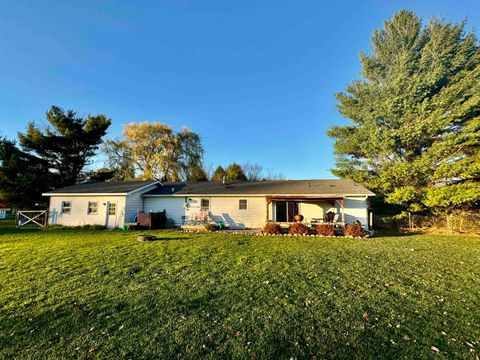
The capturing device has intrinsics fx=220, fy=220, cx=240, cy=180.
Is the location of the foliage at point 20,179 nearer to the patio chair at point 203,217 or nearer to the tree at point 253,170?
the patio chair at point 203,217

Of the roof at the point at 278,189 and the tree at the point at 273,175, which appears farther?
the tree at the point at 273,175

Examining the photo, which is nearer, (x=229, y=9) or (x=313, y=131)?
(x=229, y=9)

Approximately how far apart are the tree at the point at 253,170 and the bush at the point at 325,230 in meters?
25.1

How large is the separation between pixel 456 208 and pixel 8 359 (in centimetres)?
1981

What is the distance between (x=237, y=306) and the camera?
3.90 metres

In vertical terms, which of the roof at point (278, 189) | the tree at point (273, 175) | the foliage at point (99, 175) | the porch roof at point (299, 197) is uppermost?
the tree at point (273, 175)

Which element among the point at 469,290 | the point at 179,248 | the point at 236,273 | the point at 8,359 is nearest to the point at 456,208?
the point at 469,290

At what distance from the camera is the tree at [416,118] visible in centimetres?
1334

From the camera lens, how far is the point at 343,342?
292cm

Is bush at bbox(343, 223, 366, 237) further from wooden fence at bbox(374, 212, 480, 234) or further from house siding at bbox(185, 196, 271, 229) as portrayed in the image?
house siding at bbox(185, 196, 271, 229)

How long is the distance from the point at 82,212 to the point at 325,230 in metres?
16.4

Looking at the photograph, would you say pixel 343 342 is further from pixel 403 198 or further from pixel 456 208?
pixel 456 208

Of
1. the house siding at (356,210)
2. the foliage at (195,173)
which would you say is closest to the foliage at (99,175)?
the foliage at (195,173)

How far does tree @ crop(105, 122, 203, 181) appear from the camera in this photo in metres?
27.2
